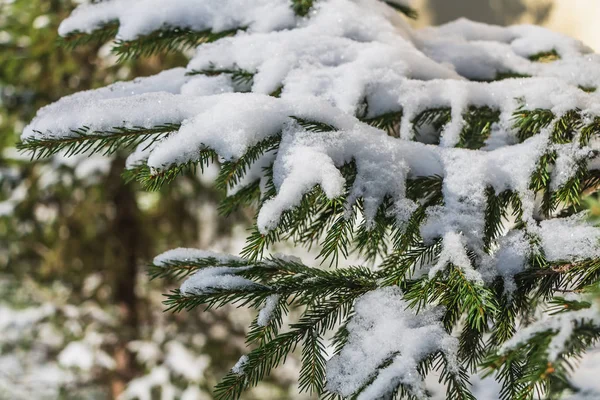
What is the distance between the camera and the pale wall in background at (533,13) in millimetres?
5544

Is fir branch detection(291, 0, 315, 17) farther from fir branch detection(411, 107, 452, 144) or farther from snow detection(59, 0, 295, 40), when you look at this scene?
fir branch detection(411, 107, 452, 144)

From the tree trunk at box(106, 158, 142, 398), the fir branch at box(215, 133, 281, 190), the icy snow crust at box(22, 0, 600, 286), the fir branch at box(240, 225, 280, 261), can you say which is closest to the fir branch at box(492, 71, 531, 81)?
the icy snow crust at box(22, 0, 600, 286)

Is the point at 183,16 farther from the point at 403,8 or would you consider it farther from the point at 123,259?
the point at 123,259

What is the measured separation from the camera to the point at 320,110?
109 cm

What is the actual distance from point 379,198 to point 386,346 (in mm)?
299

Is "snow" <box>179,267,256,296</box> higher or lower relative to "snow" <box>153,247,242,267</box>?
higher

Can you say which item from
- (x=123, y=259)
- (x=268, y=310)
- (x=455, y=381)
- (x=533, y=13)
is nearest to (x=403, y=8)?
(x=268, y=310)

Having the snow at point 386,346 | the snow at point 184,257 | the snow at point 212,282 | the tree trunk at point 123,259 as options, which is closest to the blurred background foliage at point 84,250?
the tree trunk at point 123,259

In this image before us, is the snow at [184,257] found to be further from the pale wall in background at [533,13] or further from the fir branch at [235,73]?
the pale wall in background at [533,13]

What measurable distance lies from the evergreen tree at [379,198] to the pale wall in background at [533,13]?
4.49 meters

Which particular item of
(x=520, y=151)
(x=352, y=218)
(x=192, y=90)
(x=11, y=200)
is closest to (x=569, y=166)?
(x=520, y=151)

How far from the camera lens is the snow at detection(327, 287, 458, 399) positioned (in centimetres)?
85

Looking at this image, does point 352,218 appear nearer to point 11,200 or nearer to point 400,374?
point 400,374

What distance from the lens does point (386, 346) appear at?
35.8 inches
